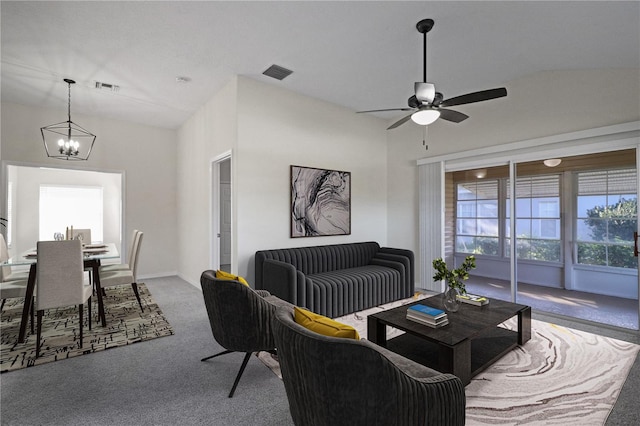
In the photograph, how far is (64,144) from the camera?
14.4 ft

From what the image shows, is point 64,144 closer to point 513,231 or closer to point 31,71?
point 31,71

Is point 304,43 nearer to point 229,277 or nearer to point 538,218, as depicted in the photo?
point 229,277

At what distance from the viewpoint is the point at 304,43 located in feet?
10.4

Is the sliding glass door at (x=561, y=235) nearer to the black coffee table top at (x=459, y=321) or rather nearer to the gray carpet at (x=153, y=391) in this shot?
the gray carpet at (x=153, y=391)

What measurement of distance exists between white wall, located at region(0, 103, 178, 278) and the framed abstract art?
128 inches

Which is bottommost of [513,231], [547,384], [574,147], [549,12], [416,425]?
[547,384]

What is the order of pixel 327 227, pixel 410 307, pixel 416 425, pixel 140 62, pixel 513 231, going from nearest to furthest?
pixel 416 425
pixel 410 307
pixel 140 62
pixel 513 231
pixel 327 227

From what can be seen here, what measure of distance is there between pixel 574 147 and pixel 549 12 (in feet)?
5.71

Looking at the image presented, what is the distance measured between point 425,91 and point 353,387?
2363 mm

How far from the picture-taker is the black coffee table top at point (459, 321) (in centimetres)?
220

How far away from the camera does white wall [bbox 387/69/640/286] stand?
11.1 feet

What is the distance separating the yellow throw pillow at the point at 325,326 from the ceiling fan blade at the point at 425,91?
6.93ft

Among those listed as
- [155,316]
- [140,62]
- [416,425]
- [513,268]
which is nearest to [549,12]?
[513,268]

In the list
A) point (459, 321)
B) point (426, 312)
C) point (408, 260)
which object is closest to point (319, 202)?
point (408, 260)
